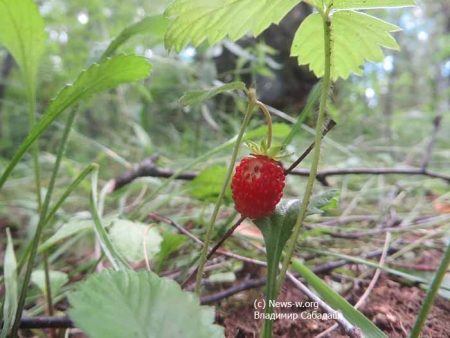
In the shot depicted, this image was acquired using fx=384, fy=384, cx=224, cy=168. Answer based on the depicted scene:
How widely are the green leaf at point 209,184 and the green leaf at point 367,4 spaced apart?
379mm

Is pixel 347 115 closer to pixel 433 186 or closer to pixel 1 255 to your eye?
pixel 433 186

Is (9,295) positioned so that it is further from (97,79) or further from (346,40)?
(346,40)

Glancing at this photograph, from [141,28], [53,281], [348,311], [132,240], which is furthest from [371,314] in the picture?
[141,28]

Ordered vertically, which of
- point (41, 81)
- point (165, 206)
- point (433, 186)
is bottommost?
point (165, 206)

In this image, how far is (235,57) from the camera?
264cm

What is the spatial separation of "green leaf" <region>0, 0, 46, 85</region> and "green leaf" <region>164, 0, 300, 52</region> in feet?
0.84

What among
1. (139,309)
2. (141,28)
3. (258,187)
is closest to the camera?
(139,309)

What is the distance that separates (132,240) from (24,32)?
0.38 meters

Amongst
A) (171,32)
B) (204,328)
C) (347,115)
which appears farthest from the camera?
(347,115)

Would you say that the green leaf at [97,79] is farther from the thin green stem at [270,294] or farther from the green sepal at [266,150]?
the thin green stem at [270,294]

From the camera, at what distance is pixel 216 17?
0.48 metres

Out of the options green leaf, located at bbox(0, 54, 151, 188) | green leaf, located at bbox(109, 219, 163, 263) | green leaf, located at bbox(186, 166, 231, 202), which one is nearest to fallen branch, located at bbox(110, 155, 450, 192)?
green leaf, located at bbox(186, 166, 231, 202)

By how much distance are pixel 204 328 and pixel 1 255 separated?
90cm

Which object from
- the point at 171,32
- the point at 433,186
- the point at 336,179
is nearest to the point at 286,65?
the point at 336,179
